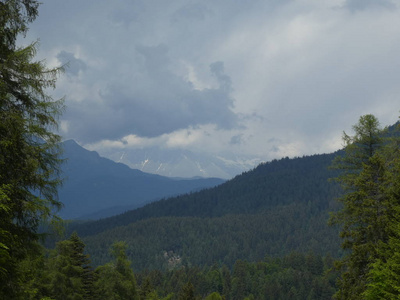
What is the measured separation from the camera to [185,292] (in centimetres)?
4734

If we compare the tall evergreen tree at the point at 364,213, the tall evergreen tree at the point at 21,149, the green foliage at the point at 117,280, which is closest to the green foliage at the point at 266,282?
the green foliage at the point at 117,280

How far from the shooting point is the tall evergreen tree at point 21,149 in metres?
9.54

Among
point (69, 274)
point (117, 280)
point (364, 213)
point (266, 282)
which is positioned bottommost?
point (266, 282)

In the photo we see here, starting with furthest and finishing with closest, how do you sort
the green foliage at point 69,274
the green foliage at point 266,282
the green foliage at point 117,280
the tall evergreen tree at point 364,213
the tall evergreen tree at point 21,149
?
the green foliage at point 266,282, the green foliage at point 117,280, the green foliage at point 69,274, the tall evergreen tree at point 364,213, the tall evergreen tree at point 21,149

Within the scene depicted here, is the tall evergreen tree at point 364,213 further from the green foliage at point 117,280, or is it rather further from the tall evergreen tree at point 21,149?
the green foliage at point 117,280

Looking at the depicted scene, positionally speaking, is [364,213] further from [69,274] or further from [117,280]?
[117,280]

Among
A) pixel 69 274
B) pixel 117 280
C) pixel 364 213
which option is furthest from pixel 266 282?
pixel 364 213

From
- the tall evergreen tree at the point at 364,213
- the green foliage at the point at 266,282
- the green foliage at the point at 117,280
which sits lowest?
the green foliage at the point at 266,282

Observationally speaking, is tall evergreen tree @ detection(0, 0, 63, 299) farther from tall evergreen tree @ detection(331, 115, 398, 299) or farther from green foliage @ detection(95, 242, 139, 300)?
green foliage @ detection(95, 242, 139, 300)

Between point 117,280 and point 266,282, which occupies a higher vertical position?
point 117,280

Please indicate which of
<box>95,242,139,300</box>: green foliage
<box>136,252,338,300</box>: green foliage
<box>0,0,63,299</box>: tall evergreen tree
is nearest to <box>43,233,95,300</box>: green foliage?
<box>95,242,139,300</box>: green foliage

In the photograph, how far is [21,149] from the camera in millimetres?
10188

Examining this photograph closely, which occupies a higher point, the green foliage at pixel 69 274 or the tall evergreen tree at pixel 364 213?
Result: the tall evergreen tree at pixel 364 213

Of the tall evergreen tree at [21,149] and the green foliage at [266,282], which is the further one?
the green foliage at [266,282]
